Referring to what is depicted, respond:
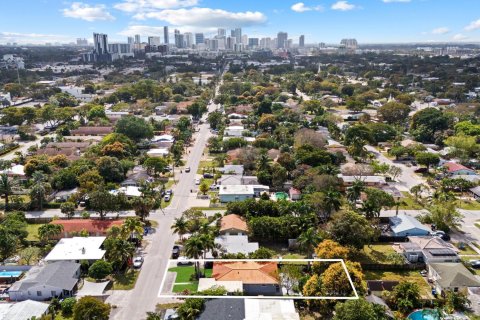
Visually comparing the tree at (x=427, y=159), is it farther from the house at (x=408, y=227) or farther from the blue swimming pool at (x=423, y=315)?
the blue swimming pool at (x=423, y=315)

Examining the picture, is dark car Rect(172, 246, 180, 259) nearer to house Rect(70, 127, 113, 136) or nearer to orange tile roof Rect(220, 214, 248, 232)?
orange tile roof Rect(220, 214, 248, 232)

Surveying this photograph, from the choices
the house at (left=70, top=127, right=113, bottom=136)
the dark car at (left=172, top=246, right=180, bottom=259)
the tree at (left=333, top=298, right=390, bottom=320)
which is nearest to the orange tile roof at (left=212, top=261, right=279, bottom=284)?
the dark car at (left=172, top=246, right=180, bottom=259)

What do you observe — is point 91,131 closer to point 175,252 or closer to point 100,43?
point 175,252

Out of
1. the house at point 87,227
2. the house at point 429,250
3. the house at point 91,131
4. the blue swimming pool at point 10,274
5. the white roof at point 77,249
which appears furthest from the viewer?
the house at point 91,131

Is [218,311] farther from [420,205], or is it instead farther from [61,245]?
[420,205]

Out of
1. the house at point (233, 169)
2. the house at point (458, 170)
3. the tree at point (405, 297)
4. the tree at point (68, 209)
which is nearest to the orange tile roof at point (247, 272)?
the tree at point (405, 297)

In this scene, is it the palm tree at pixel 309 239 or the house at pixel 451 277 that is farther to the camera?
the palm tree at pixel 309 239
